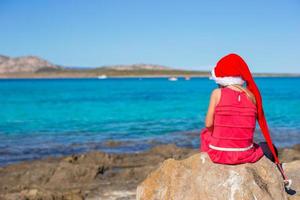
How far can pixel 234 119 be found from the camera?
7.04 metres

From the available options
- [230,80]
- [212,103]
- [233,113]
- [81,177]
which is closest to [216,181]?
[233,113]

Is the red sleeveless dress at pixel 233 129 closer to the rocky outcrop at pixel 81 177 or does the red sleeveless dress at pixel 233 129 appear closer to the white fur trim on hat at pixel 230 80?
the white fur trim on hat at pixel 230 80

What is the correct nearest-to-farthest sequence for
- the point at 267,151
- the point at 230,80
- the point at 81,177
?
the point at 230,80, the point at 267,151, the point at 81,177

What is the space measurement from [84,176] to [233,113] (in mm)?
7743

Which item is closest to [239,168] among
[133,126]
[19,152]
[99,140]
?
[19,152]

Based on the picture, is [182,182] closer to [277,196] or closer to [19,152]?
[277,196]

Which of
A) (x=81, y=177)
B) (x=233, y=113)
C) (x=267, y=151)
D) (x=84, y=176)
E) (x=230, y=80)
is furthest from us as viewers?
(x=84, y=176)

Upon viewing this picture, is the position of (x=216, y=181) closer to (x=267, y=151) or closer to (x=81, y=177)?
(x=267, y=151)

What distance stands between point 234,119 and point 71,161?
390 inches

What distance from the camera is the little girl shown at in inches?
277

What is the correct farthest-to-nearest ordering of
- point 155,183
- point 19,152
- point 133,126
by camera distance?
point 133,126 < point 19,152 < point 155,183

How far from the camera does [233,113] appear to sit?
7.03 m

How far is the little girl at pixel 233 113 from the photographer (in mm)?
7027

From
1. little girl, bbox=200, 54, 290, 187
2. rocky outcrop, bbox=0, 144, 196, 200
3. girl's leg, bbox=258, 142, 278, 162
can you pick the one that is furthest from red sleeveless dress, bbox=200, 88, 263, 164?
rocky outcrop, bbox=0, 144, 196, 200
